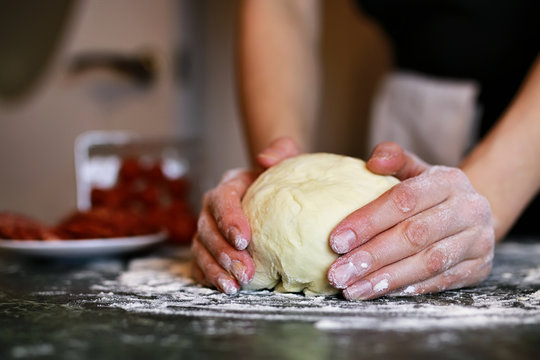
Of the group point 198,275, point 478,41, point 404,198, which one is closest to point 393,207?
point 404,198

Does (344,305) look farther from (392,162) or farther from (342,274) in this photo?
(392,162)

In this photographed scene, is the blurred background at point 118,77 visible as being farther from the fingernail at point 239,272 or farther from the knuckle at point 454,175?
the fingernail at point 239,272

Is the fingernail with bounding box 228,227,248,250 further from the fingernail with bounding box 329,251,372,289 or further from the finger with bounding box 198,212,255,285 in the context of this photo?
the fingernail with bounding box 329,251,372,289

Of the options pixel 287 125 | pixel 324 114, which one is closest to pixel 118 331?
pixel 287 125

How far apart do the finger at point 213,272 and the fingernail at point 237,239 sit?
57 mm

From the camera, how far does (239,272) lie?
95 centimetres

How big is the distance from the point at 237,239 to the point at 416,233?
30 centimetres

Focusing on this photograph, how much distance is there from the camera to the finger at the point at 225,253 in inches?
37.4

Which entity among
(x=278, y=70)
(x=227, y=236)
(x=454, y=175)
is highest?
(x=278, y=70)

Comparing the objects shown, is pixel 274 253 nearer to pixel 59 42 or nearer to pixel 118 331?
pixel 118 331

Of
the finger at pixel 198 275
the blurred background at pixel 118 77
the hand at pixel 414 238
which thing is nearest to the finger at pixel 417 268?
the hand at pixel 414 238

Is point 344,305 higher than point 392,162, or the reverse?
point 392,162

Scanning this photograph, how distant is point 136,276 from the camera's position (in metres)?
1.17

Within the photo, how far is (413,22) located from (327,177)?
0.91 m
